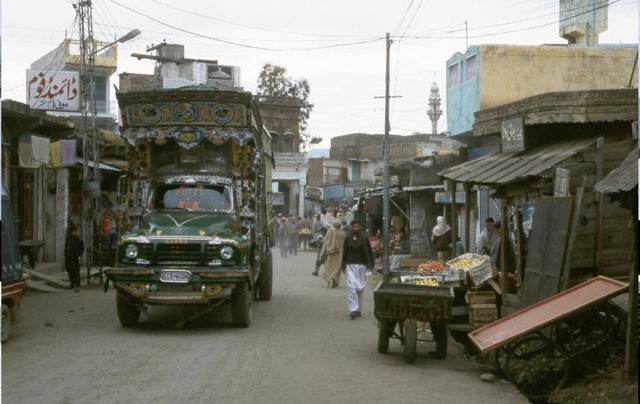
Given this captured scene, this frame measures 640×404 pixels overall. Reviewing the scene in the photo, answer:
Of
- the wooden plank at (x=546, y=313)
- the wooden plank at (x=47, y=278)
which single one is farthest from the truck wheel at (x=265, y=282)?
the wooden plank at (x=546, y=313)

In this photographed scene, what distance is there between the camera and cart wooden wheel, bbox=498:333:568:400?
9.55 meters

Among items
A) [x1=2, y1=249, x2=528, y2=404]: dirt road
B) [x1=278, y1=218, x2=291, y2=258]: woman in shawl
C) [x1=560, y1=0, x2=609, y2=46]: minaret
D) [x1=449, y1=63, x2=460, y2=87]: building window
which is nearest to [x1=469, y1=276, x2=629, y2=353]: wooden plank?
[x1=2, y1=249, x2=528, y2=404]: dirt road

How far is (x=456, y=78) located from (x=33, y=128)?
593 inches

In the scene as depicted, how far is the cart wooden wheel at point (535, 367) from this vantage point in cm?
955

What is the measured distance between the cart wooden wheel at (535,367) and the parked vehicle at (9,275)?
273 inches

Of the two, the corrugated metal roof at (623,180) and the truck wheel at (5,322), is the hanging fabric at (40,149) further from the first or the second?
the corrugated metal roof at (623,180)

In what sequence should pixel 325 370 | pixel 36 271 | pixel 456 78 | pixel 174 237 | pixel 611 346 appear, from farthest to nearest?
pixel 456 78 < pixel 36 271 < pixel 174 237 < pixel 325 370 < pixel 611 346

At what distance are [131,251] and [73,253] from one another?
8172mm

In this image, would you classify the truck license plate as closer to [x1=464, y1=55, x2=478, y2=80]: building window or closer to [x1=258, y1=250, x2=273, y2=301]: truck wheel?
[x1=258, y1=250, x2=273, y2=301]: truck wheel

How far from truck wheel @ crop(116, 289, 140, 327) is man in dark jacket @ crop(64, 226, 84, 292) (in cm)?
736

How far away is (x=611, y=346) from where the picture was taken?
30.3 ft

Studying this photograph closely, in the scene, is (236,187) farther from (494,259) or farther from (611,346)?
(611,346)

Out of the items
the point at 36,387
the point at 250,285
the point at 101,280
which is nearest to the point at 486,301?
the point at 250,285

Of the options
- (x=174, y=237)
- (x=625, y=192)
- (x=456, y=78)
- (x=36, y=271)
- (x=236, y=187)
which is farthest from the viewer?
(x=456, y=78)
